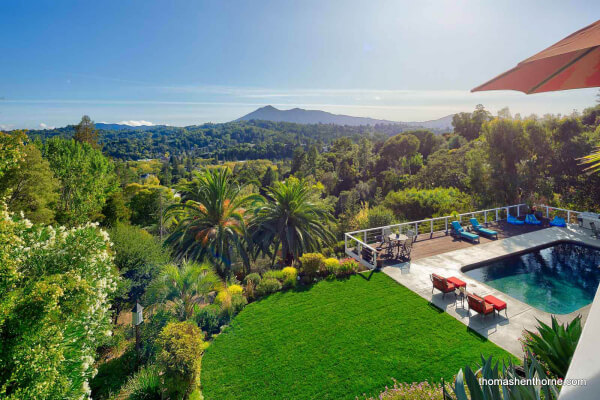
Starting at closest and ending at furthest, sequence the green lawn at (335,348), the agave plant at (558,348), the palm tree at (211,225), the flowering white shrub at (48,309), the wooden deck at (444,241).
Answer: the flowering white shrub at (48,309), the agave plant at (558,348), the green lawn at (335,348), the palm tree at (211,225), the wooden deck at (444,241)

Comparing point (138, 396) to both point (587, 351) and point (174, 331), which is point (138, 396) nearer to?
point (174, 331)

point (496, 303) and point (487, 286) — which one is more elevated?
A: point (496, 303)

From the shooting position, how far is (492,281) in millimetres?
8805

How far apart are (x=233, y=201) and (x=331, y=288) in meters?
4.91

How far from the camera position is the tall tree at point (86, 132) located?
23.9m

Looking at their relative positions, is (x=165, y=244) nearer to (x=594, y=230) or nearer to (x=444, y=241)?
(x=444, y=241)

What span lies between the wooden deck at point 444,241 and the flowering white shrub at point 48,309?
8383mm

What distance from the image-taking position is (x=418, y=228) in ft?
45.5

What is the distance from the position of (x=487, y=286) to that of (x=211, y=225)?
29.9 feet

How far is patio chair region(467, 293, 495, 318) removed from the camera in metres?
6.35

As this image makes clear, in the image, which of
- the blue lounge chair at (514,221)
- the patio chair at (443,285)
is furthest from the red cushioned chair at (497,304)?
the blue lounge chair at (514,221)

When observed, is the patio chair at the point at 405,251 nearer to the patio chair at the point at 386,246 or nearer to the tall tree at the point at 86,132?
the patio chair at the point at 386,246

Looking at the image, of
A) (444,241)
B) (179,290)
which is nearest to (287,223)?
(179,290)

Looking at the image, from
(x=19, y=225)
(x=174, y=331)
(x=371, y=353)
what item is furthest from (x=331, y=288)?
(x=19, y=225)
